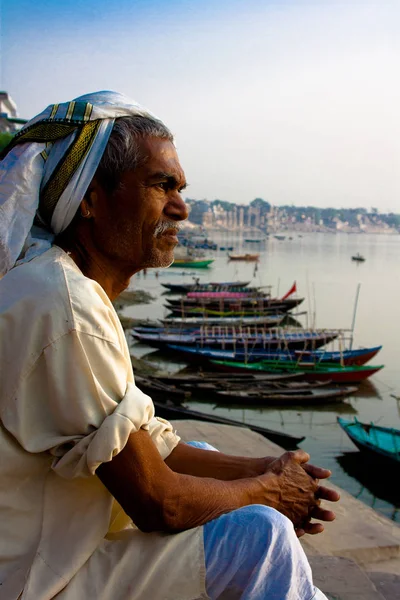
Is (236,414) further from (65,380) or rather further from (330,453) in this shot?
(65,380)

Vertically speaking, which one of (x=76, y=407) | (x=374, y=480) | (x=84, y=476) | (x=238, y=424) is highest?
(x=76, y=407)

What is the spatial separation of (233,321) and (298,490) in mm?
20139

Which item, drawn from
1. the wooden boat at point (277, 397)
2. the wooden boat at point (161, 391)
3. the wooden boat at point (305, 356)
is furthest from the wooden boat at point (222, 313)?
the wooden boat at point (161, 391)

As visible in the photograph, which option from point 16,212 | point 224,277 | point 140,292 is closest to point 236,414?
point 16,212

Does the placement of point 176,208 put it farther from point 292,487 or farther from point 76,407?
point 292,487

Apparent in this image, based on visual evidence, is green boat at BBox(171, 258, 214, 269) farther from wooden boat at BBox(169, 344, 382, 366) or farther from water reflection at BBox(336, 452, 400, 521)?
water reflection at BBox(336, 452, 400, 521)

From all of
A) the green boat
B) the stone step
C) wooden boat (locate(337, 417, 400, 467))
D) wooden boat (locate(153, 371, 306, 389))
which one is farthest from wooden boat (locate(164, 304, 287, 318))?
the green boat

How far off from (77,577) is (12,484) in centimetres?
21

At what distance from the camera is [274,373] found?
13781 millimetres

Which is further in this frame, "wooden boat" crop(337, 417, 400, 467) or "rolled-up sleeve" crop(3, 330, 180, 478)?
"wooden boat" crop(337, 417, 400, 467)

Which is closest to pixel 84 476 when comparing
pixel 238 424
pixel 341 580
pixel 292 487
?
pixel 292 487

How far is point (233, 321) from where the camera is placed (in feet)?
70.6

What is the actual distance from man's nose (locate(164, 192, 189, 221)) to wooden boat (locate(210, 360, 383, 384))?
1274 cm

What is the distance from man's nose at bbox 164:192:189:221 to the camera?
1.42m
